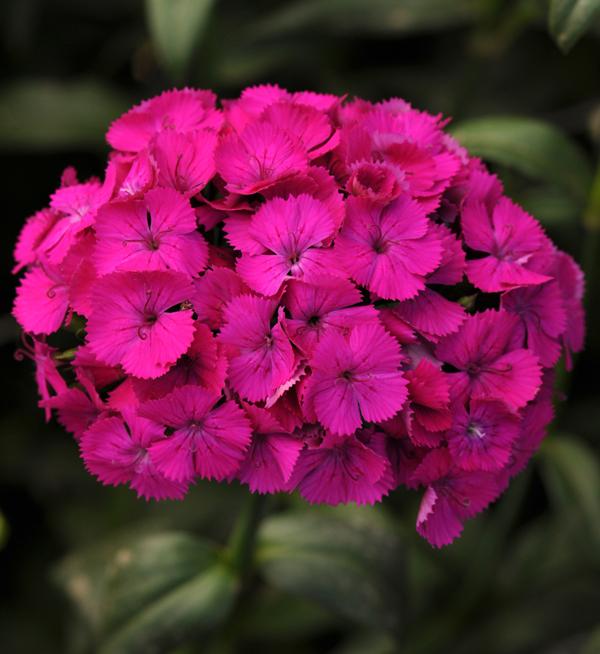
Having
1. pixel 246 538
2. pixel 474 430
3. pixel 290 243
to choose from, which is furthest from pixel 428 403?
pixel 246 538

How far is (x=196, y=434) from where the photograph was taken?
0.76 m

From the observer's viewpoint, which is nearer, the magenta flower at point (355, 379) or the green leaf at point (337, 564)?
the magenta flower at point (355, 379)

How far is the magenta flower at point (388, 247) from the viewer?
0.75m

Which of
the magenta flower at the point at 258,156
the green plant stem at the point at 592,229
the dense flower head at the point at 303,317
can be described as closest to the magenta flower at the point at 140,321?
the dense flower head at the point at 303,317

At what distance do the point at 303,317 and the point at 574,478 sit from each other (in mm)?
713

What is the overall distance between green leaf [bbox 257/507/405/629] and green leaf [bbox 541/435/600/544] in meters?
0.25

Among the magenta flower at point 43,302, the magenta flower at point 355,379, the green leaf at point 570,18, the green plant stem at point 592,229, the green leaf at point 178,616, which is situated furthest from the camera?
the green plant stem at point 592,229

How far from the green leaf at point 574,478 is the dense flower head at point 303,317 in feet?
1.62

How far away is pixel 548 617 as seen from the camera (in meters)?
1.48

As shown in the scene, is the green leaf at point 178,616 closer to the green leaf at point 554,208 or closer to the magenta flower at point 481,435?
the magenta flower at point 481,435

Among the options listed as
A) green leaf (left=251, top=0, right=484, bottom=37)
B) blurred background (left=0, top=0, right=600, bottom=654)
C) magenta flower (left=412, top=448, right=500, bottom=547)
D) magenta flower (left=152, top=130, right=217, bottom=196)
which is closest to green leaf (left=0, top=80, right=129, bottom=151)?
blurred background (left=0, top=0, right=600, bottom=654)

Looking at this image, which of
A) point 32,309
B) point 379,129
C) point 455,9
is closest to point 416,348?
point 379,129

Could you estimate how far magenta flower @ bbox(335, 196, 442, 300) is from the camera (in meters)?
0.75

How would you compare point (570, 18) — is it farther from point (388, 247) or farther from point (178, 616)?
point (178, 616)
